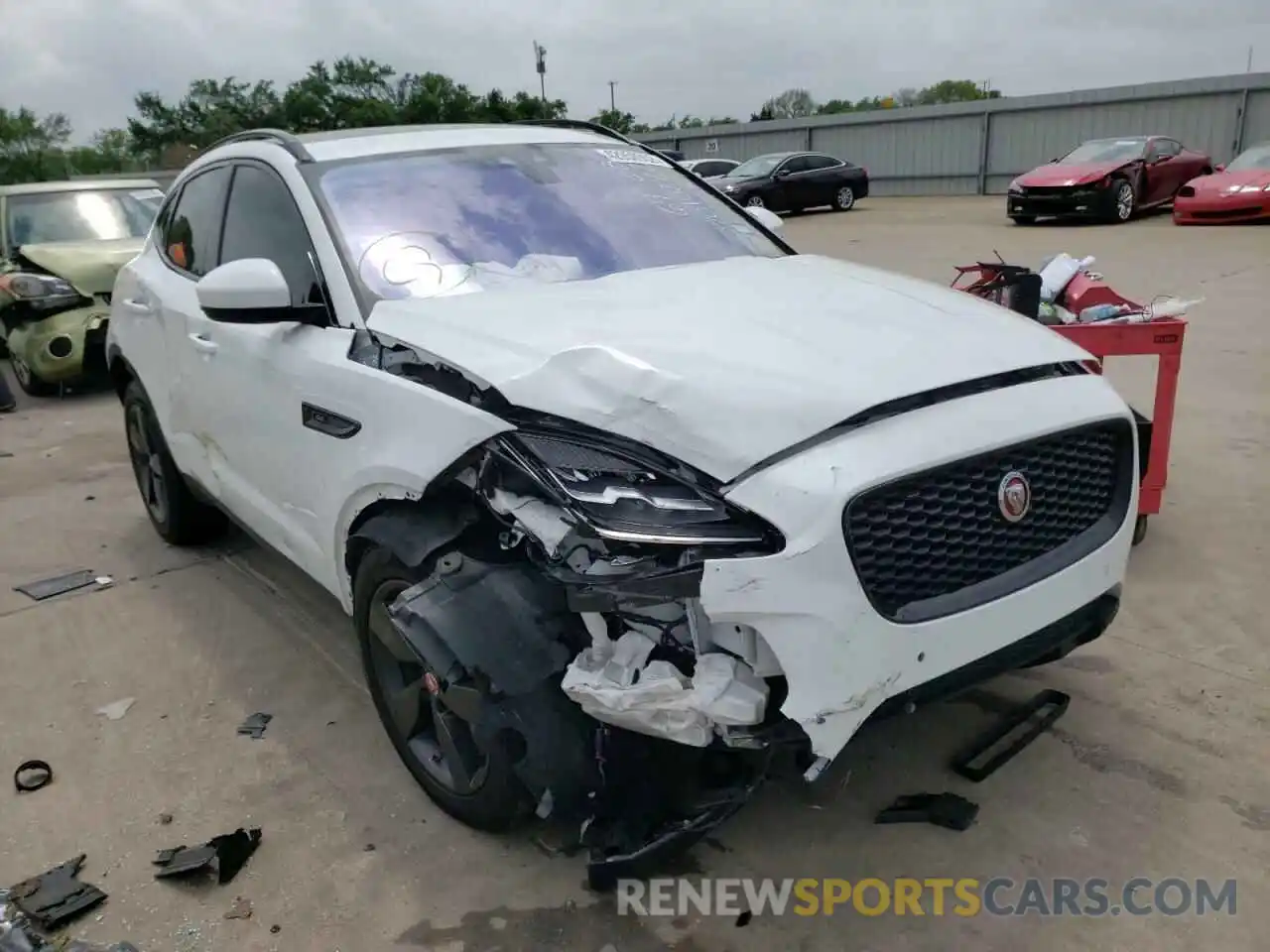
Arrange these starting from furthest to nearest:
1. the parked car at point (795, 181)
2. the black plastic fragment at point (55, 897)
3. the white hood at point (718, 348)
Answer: the parked car at point (795, 181)
the black plastic fragment at point (55, 897)
the white hood at point (718, 348)

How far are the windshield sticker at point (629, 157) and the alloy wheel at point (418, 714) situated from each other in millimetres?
1989

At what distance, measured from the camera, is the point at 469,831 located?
2.74 metres

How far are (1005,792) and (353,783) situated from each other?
1874 millimetres

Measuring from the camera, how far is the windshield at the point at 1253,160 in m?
16.2

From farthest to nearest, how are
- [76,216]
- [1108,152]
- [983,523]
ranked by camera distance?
1. [1108,152]
2. [76,216]
3. [983,523]

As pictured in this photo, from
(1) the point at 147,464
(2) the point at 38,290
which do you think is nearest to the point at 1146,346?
(1) the point at 147,464

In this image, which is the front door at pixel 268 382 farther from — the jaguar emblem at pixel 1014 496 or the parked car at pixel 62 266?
the parked car at pixel 62 266

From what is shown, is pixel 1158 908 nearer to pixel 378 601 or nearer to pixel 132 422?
pixel 378 601

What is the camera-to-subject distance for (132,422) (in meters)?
5.01

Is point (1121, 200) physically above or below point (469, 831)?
above

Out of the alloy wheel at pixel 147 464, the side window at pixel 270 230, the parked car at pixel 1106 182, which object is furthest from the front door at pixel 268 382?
the parked car at pixel 1106 182

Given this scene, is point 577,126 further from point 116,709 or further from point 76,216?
point 76,216

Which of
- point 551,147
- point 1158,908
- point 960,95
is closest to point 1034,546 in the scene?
point 1158,908

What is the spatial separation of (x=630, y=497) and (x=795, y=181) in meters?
22.5
